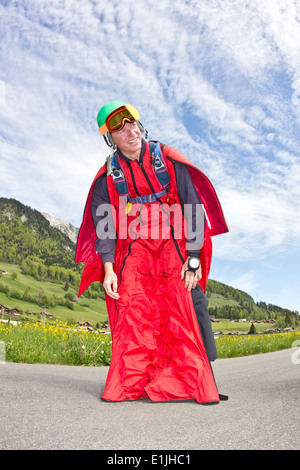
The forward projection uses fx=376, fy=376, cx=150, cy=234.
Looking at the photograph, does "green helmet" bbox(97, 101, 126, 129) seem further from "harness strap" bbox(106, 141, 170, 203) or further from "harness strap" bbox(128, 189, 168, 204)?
"harness strap" bbox(128, 189, 168, 204)

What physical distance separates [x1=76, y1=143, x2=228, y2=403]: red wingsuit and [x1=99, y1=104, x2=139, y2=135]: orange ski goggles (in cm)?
31

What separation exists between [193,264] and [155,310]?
0.55 meters

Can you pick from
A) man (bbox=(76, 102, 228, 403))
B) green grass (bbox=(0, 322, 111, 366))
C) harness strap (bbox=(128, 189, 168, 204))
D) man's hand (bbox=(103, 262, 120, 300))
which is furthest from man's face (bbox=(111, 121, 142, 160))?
green grass (bbox=(0, 322, 111, 366))

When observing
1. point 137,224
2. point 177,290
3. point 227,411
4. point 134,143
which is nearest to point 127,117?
point 134,143

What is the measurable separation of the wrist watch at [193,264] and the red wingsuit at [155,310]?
0.13 meters

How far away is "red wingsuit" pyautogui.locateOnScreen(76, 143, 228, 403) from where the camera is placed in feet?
10.2

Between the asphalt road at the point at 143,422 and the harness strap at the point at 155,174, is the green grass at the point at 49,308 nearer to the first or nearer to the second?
the harness strap at the point at 155,174

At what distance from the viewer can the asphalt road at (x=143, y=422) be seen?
1.76 m

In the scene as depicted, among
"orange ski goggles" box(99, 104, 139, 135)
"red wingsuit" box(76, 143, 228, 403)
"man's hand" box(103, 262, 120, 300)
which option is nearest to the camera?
"red wingsuit" box(76, 143, 228, 403)

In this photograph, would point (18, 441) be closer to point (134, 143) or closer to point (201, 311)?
point (201, 311)

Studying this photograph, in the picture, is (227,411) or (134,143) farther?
(134,143)

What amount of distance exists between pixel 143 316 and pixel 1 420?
1534 millimetres

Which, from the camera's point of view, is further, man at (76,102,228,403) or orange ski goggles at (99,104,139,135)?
orange ski goggles at (99,104,139,135)

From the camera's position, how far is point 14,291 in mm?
182875
